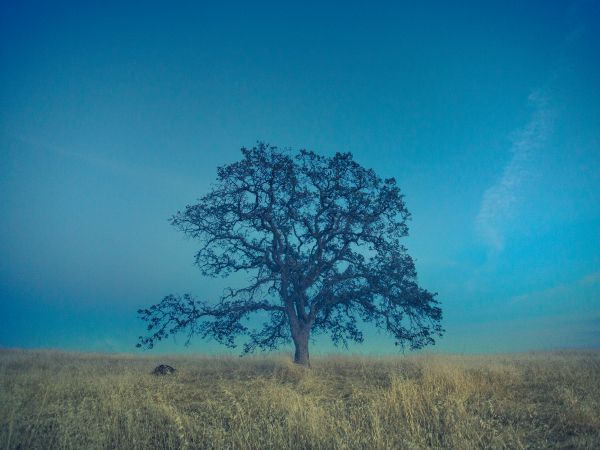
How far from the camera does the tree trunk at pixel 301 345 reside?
18219 millimetres

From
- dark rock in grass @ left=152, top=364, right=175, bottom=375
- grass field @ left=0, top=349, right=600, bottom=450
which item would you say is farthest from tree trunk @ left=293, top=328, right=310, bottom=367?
dark rock in grass @ left=152, top=364, right=175, bottom=375

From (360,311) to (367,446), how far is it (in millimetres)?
12788

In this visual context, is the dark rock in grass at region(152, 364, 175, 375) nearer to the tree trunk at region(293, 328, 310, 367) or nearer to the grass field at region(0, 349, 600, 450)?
the grass field at region(0, 349, 600, 450)

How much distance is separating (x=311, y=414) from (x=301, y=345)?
1067cm

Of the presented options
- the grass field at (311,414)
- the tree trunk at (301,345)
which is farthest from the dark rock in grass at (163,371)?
the tree trunk at (301,345)

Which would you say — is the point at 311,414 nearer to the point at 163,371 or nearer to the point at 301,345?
the point at 163,371

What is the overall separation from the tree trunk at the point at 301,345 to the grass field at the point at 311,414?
16.9 feet

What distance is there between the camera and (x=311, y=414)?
7969mm

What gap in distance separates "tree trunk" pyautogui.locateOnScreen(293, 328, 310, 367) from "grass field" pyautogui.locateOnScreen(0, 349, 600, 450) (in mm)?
5154

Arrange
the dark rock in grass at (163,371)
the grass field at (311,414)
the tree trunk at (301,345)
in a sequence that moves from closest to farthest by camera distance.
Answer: the grass field at (311,414) → the dark rock in grass at (163,371) → the tree trunk at (301,345)

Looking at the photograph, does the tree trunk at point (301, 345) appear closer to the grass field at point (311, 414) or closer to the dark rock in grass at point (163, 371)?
the grass field at point (311, 414)

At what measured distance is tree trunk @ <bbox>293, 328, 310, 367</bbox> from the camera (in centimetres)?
1822

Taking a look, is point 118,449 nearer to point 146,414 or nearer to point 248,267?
point 146,414

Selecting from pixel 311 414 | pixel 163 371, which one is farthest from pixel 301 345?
pixel 311 414
